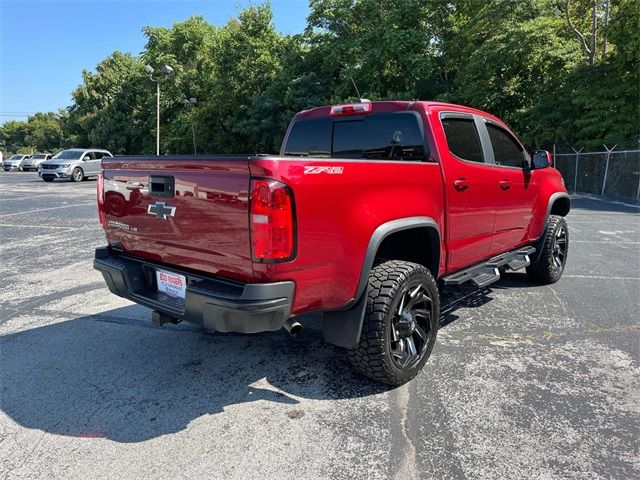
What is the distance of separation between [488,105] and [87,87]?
151 feet

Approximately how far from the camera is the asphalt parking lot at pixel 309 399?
2.37 m

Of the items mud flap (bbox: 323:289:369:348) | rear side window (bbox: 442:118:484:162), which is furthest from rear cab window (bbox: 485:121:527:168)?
mud flap (bbox: 323:289:369:348)

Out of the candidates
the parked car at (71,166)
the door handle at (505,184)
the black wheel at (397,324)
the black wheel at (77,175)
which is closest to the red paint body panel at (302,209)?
the black wheel at (397,324)

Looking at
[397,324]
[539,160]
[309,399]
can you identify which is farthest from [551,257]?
[309,399]

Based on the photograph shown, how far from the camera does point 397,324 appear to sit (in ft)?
10.2

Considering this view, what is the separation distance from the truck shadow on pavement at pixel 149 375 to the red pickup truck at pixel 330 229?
1.64 ft

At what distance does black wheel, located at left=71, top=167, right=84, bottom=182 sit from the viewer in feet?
76.9

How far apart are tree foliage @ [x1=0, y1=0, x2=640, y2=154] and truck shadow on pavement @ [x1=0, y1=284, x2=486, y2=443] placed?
18411 mm

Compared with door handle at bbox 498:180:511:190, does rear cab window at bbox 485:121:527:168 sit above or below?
above

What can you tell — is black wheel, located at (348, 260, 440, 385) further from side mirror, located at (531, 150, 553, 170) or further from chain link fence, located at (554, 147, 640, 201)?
chain link fence, located at (554, 147, 640, 201)

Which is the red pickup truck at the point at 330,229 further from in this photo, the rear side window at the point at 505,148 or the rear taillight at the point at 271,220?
the rear side window at the point at 505,148

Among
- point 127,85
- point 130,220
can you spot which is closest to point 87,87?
point 127,85

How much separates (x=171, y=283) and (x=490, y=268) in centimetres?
285

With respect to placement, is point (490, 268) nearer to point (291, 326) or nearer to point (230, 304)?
point (291, 326)
